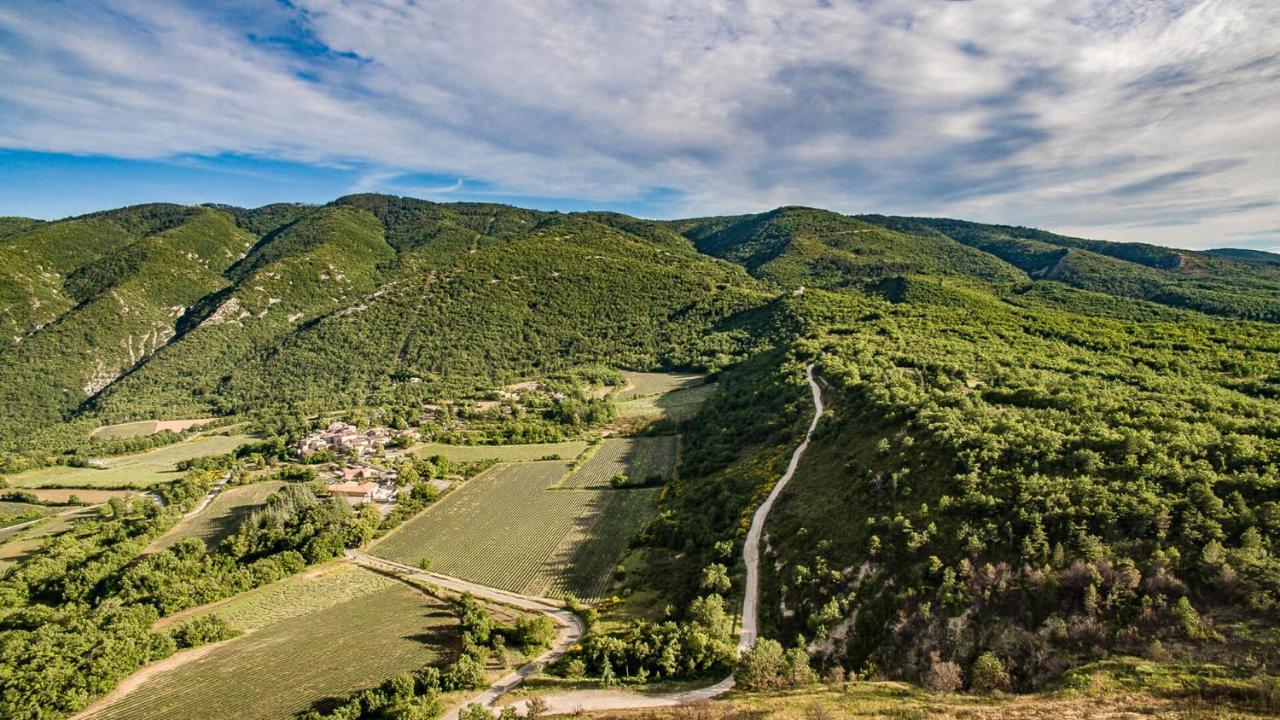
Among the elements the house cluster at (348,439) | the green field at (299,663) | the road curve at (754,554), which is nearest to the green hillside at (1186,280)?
the road curve at (754,554)

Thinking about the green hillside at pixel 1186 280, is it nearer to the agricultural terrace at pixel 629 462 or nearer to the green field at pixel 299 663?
the agricultural terrace at pixel 629 462

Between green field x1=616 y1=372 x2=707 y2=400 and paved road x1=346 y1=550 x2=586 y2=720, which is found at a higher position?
green field x1=616 y1=372 x2=707 y2=400

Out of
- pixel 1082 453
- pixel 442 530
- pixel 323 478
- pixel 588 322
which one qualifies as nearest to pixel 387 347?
pixel 588 322

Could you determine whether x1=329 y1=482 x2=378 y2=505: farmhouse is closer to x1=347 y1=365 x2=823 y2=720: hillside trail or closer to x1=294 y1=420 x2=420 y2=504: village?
x1=294 y1=420 x2=420 y2=504: village

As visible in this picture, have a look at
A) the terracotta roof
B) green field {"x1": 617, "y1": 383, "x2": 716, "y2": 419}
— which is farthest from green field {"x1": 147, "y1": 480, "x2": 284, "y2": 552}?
green field {"x1": 617, "y1": 383, "x2": 716, "y2": 419}

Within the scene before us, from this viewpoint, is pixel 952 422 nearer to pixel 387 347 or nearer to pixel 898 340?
pixel 898 340

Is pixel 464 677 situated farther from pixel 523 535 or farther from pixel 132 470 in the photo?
pixel 132 470
